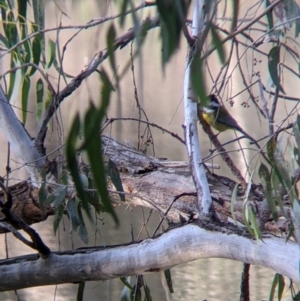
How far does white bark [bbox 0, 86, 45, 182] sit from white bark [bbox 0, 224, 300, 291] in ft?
1.49

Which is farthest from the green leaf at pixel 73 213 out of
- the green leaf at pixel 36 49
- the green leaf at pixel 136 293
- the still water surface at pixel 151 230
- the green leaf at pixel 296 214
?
the still water surface at pixel 151 230

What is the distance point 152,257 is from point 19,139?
625mm

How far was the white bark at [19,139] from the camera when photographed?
4.40 feet

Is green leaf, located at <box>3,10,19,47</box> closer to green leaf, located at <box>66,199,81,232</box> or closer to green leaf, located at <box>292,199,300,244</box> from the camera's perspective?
green leaf, located at <box>66,199,81,232</box>

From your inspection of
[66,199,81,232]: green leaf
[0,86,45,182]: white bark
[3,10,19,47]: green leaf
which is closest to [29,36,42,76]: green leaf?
[3,10,19,47]: green leaf

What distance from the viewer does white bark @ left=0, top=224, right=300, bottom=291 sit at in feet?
2.51

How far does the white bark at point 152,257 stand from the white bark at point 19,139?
45 cm

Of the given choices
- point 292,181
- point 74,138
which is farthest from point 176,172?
point 74,138

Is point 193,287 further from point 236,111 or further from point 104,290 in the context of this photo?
point 236,111

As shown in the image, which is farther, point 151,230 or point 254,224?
point 151,230

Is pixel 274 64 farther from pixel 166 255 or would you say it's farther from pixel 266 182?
pixel 166 255

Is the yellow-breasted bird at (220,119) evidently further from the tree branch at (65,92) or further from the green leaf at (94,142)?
the green leaf at (94,142)

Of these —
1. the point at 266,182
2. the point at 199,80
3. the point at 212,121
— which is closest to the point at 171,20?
the point at 199,80

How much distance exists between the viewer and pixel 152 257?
2.82 ft
